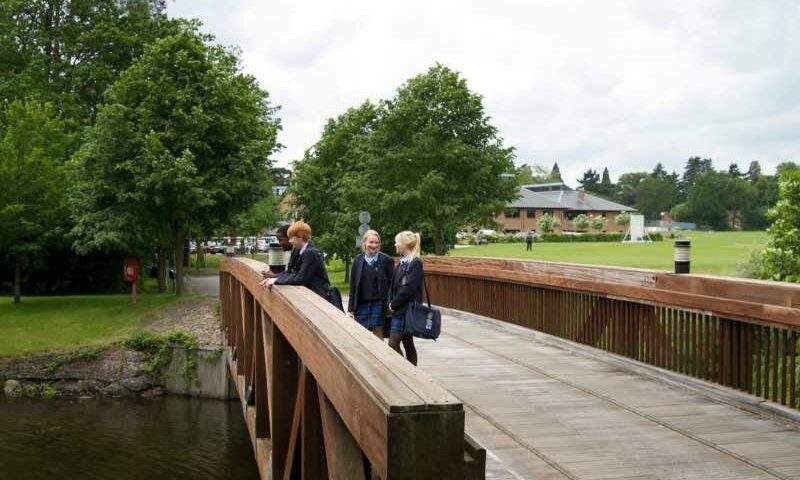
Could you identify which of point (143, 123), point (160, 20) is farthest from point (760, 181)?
point (143, 123)

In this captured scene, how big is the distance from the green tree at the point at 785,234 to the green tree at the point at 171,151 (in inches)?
673

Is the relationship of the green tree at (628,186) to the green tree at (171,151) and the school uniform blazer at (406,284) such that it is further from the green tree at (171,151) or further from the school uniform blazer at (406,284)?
the school uniform blazer at (406,284)

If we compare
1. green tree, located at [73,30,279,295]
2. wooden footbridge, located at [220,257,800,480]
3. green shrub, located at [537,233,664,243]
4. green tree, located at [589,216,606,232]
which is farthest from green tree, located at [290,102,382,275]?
green tree, located at [589,216,606,232]

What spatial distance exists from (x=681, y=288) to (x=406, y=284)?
370 cm

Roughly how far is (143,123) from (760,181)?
108 metres

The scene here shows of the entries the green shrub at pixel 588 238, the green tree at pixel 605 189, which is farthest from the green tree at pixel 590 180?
the green shrub at pixel 588 238

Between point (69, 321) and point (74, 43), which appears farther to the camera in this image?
point (74, 43)

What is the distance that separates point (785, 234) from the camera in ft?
48.7

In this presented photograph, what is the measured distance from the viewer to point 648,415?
7602 millimetres

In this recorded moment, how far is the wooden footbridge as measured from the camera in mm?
2436

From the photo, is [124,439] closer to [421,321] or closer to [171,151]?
[171,151]

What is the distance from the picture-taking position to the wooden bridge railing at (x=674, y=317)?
7.79 meters

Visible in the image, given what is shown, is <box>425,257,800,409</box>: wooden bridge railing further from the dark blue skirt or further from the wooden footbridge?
the dark blue skirt

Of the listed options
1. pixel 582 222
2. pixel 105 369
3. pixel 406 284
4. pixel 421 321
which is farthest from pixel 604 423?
pixel 582 222
